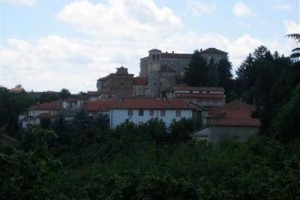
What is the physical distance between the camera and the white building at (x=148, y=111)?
55906 millimetres

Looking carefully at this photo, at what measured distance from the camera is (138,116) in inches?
2235

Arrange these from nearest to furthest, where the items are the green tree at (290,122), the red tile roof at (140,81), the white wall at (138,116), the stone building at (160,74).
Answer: the green tree at (290,122)
the white wall at (138,116)
the stone building at (160,74)
the red tile roof at (140,81)

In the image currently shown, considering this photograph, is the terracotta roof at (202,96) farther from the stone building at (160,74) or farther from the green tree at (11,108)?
the green tree at (11,108)

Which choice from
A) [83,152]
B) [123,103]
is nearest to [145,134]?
[83,152]

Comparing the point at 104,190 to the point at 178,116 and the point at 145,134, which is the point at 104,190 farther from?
the point at 178,116

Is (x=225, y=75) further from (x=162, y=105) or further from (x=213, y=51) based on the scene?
(x=213, y=51)

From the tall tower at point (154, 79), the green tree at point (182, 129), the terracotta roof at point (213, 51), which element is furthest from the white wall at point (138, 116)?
the terracotta roof at point (213, 51)

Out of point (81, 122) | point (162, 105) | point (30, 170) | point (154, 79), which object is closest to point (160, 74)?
point (154, 79)

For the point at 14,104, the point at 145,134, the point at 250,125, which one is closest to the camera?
the point at 250,125

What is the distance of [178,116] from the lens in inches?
2206

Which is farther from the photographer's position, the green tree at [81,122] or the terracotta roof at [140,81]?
the terracotta roof at [140,81]

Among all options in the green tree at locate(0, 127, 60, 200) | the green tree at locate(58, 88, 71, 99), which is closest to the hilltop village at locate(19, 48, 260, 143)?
the green tree at locate(58, 88, 71, 99)

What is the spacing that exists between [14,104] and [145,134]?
31841 millimetres

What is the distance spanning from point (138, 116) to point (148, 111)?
1.00 m
